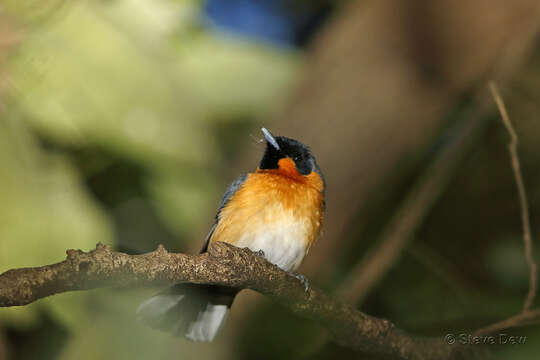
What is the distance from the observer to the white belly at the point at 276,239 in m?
3.60

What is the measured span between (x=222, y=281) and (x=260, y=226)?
1263 mm

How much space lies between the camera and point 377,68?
448 centimetres

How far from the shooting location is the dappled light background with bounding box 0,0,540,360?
3.65m

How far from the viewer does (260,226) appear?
3.61 m

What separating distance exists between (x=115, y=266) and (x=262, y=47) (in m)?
2.88

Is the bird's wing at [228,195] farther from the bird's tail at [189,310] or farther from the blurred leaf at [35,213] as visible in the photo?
the blurred leaf at [35,213]

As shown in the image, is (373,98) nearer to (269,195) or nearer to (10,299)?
(269,195)

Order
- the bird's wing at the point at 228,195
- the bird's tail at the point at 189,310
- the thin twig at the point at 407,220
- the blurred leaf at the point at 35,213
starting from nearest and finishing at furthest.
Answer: the blurred leaf at the point at 35,213 < the bird's tail at the point at 189,310 < the bird's wing at the point at 228,195 < the thin twig at the point at 407,220

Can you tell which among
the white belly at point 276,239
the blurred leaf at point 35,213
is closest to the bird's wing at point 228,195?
the white belly at point 276,239

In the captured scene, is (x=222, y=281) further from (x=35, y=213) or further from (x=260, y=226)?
(x=35, y=213)

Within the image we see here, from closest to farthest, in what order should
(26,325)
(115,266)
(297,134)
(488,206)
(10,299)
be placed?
1. (10,299)
2. (115,266)
3. (26,325)
4. (297,134)
5. (488,206)

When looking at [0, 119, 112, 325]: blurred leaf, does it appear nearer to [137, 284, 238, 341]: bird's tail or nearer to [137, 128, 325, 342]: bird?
[137, 284, 238, 341]: bird's tail

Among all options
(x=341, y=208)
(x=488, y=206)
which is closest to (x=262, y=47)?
(x=341, y=208)

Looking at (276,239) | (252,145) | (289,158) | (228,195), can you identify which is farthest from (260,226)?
(252,145)
